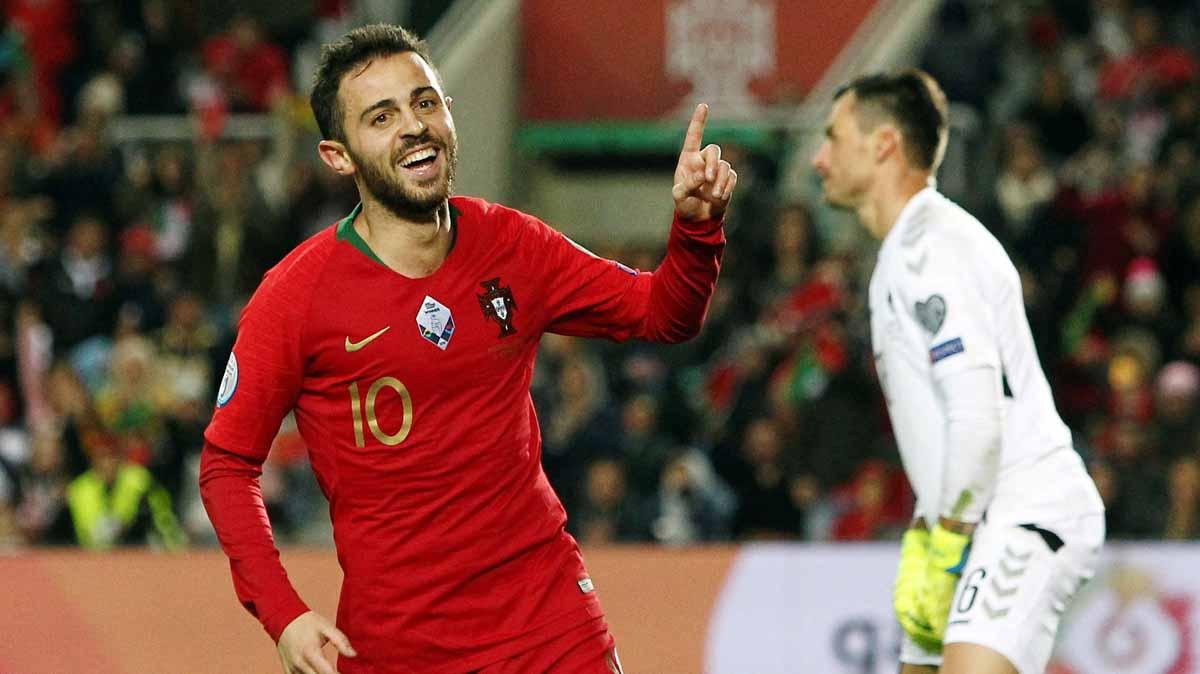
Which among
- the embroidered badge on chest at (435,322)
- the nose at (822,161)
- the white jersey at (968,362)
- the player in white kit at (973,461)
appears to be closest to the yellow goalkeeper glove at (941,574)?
the player in white kit at (973,461)

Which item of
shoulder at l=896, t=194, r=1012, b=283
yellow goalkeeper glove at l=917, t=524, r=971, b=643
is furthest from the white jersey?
yellow goalkeeper glove at l=917, t=524, r=971, b=643

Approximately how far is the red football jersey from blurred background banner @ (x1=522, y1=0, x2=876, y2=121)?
1028 centimetres

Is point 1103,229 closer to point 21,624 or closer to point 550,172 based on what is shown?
point 550,172

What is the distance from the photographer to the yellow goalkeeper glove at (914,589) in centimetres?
496

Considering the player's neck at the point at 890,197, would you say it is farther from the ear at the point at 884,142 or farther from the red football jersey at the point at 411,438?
the red football jersey at the point at 411,438

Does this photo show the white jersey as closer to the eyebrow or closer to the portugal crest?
the portugal crest

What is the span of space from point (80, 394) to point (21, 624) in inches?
136

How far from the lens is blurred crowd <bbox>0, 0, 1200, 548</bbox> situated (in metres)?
9.42

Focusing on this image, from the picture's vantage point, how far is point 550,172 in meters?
14.1

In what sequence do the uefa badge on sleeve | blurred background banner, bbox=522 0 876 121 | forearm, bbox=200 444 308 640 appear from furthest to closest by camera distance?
blurred background banner, bbox=522 0 876 121
the uefa badge on sleeve
forearm, bbox=200 444 308 640

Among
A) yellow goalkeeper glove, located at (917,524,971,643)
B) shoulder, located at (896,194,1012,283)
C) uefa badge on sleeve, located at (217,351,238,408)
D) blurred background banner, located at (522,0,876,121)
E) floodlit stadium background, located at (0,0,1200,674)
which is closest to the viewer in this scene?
uefa badge on sleeve, located at (217,351,238,408)

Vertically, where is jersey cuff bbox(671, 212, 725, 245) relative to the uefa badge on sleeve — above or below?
above

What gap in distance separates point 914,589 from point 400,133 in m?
1.88

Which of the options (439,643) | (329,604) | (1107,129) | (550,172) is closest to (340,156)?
(439,643)
